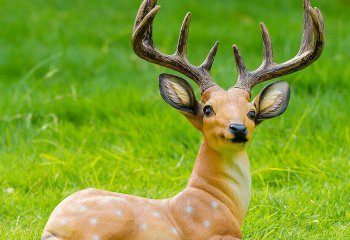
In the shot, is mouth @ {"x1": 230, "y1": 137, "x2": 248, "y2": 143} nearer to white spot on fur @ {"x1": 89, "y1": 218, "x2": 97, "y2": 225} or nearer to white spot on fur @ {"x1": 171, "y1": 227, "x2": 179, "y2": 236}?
white spot on fur @ {"x1": 171, "y1": 227, "x2": 179, "y2": 236}

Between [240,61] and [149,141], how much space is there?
237 cm

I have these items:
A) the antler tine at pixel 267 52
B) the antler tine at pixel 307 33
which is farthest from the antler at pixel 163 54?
the antler tine at pixel 307 33

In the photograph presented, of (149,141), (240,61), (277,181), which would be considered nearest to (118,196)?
(240,61)

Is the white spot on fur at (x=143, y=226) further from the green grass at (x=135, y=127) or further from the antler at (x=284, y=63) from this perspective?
the green grass at (x=135, y=127)

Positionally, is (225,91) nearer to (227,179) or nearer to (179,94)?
(179,94)

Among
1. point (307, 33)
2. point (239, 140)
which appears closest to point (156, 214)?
point (239, 140)

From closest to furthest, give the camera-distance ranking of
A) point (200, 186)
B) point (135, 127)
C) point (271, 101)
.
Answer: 1. point (200, 186)
2. point (271, 101)
3. point (135, 127)

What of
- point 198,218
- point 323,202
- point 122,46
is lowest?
point 122,46

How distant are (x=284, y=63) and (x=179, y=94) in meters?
0.59

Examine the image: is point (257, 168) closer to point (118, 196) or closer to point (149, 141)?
point (149, 141)

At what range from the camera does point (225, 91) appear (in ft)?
13.4

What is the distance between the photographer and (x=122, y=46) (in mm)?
9383

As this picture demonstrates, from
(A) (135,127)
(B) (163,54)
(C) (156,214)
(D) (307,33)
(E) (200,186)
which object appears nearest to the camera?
(C) (156,214)

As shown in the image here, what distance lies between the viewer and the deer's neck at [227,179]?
399 cm
